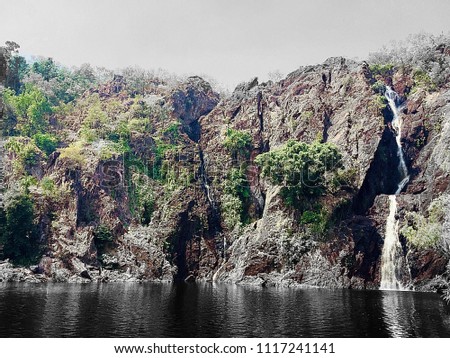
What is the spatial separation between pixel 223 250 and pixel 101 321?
5100 cm

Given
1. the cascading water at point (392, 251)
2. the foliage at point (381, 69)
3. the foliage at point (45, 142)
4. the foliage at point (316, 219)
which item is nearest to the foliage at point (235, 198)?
the foliage at point (316, 219)

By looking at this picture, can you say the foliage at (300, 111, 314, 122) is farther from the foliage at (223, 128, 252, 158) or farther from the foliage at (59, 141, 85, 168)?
the foliage at (59, 141, 85, 168)

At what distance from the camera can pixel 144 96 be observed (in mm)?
109250

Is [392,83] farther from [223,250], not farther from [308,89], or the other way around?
[223,250]

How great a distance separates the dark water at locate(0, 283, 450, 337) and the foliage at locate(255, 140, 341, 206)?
1097 inches

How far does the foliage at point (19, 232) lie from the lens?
70.2 m

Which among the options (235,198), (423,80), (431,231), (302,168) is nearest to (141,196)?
(235,198)

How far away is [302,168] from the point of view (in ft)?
230

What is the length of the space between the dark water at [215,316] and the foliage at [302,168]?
2787cm

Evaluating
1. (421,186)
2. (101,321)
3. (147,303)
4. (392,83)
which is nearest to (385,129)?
(421,186)

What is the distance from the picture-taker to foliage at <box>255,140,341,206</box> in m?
70.2

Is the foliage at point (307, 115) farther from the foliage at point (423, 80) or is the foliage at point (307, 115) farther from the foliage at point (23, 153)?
the foliage at point (23, 153)

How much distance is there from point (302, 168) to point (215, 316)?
4168cm

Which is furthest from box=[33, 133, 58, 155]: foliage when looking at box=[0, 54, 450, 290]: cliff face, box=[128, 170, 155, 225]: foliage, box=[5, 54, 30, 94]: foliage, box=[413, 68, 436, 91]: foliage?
box=[413, 68, 436, 91]: foliage
